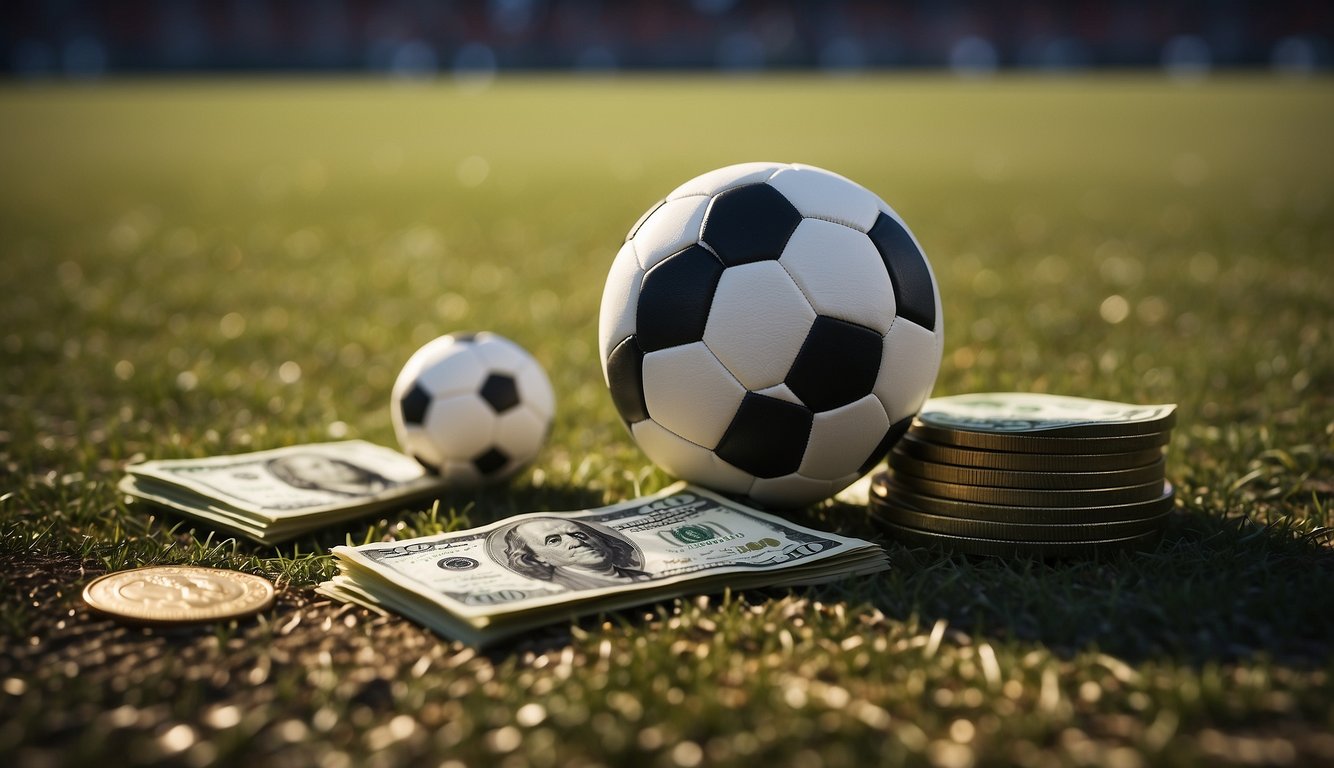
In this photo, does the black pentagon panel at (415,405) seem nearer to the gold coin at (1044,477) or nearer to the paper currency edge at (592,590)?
the paper currency edge at (592,590)

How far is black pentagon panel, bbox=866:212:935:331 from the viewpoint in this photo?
10.4ft

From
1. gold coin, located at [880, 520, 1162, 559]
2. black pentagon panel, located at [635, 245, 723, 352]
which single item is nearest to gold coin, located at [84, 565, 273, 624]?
black pentagon panel, located at [635, 245, 723, 352]

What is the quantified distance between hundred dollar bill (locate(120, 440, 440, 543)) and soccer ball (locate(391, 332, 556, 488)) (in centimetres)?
13

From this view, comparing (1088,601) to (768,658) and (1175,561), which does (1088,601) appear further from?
(768,658)

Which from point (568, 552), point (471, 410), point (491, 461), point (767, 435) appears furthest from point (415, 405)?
point (767, 435)

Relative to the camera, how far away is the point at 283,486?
3.58 m

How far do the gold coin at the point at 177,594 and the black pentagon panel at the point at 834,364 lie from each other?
1.52m

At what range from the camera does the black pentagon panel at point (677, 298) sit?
3.11 meters

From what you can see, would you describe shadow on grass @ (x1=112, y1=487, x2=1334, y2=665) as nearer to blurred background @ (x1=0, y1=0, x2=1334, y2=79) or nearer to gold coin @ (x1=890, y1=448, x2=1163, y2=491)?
gold coin @ (x1=890, y1=448, x2=1163, y2=491)

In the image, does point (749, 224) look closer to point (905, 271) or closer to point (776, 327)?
point (776, 327)

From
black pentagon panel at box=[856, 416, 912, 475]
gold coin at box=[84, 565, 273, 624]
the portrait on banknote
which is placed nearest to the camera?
gold coin at box=[84, 565, 273, 624]

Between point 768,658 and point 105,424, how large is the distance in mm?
3353

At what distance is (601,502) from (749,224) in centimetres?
113

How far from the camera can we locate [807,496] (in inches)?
133
